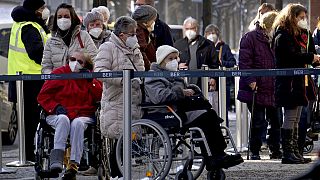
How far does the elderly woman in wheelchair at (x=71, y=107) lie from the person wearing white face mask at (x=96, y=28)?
1.51 meters

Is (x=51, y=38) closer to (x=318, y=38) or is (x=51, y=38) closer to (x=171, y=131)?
(x=171, y=131)

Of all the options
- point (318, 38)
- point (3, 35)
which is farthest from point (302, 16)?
point (3, 35)

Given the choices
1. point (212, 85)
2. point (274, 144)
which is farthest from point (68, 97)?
point (212, 85)

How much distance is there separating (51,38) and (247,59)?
2.70 meters

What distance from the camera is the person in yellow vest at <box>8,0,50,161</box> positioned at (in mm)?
13375

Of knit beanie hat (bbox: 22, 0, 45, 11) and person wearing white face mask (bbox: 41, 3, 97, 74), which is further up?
knit beanie hat (bbox: 22, 0, 45, 11)

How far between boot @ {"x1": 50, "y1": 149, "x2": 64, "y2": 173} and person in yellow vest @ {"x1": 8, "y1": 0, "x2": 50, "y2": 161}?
3.14 m

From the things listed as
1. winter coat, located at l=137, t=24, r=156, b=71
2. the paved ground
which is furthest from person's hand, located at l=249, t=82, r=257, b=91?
winter coat, located at l=137, t=24, r=156, b=71

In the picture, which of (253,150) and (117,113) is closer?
(117,113)

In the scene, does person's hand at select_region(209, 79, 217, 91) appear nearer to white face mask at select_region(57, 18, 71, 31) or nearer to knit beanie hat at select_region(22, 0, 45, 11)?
knit beanie hat at select_region(22, 0, 45, 11)

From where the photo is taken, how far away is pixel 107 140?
10.7 metres

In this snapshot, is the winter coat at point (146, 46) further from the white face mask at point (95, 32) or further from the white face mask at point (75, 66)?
the white face mask at point (75, 66)

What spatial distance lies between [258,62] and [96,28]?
2.23 meters

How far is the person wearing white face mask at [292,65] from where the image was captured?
1301 cm
